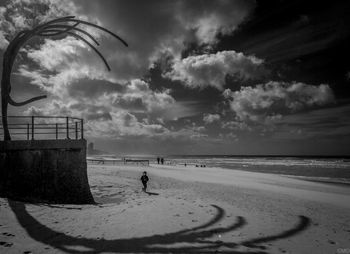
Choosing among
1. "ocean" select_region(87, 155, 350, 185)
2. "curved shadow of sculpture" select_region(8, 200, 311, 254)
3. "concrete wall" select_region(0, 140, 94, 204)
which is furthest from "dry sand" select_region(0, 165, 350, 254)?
"ocean" select_region(87, 155, 350, 185)

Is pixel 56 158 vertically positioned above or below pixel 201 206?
above

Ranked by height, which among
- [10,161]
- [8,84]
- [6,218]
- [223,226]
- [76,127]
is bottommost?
[223,226]

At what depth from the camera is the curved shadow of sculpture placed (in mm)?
6738

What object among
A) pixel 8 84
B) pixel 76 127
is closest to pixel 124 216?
pixel 76 127

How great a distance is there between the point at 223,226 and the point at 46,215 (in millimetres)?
6162

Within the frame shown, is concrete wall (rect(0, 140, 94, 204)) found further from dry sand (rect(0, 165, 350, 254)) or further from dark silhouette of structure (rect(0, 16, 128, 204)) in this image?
dry sand (rect(0, 165, 350, 254))

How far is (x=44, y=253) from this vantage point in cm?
617

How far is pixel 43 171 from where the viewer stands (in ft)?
38.9

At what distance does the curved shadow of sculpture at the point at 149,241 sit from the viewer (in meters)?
6.74

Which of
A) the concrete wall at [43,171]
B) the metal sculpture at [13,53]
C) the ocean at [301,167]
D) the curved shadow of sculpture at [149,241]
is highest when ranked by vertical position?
the metal sculpture at [13,53]

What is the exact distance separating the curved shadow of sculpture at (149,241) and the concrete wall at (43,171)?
315 centimetres

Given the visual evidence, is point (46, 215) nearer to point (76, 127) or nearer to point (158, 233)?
point (158, 233)

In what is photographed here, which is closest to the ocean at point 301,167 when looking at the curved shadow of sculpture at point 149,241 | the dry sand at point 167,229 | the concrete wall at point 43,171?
the dry sand at point 167,229

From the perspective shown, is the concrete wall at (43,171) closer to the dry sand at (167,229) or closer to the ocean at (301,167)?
the dry sand at (167,229)
